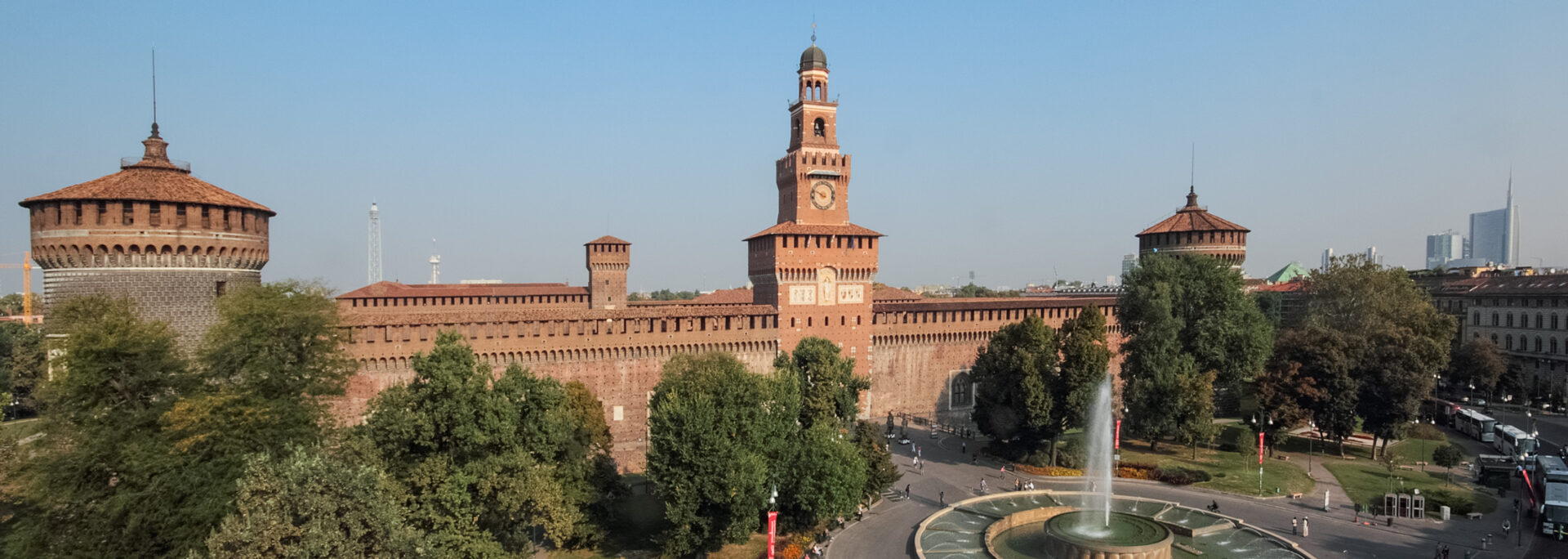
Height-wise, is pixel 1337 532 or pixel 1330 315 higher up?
pixel 1330 315

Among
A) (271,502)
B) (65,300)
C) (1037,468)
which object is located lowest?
(1037,468)

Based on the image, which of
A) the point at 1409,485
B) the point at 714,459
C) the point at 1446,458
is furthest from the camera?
the point at 1446,458

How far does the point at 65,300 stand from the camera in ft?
104

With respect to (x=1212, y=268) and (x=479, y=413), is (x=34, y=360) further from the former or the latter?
(x=1212, y=268)

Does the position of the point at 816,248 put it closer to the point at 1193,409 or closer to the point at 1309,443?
the point at 1193,409

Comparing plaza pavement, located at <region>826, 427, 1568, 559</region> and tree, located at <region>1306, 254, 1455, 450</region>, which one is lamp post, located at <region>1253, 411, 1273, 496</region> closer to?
plaza pavement, located at <region>826, 427, 1568, 559</region>

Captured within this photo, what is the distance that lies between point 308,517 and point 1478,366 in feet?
236

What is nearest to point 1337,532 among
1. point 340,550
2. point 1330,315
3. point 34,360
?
point 1330,315

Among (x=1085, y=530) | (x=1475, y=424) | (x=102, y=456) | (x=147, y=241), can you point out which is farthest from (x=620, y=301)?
(x=1475, y=424)

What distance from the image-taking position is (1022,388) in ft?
130

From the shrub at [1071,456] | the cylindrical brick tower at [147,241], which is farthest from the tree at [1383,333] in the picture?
the cylindrical brick tower at [147,241]

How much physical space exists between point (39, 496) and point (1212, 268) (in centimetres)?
5312

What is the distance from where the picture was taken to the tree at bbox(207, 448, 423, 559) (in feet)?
61.9

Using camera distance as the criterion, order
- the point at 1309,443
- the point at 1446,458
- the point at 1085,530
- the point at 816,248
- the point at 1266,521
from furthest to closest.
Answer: the point at 816,248 → the point at 1309,443 → the point at 1446,458 → the point at 1266,521 → the point at 1085,530
